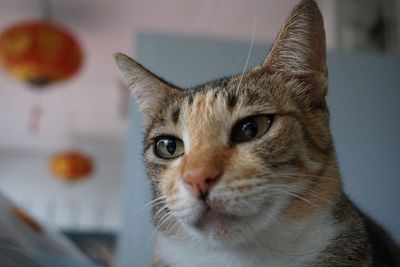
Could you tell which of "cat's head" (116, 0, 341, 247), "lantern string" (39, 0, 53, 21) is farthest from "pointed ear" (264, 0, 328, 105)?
"lantern string" (39, 0, 53, 21)

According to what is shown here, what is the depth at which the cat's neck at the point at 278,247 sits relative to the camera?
A: 383 mm

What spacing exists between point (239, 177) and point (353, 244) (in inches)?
4.9

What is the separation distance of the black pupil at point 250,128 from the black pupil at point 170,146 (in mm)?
74

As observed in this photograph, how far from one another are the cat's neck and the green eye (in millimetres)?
83

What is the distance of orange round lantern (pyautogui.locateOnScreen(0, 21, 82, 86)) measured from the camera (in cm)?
150

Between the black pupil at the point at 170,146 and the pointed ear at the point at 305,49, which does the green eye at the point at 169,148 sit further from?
the pointed ear at the point at 305,49

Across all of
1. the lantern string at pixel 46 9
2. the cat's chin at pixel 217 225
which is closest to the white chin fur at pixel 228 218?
the cat's chin at pixel 217 225

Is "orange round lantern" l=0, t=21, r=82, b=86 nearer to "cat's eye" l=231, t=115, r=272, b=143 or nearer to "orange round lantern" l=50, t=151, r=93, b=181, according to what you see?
"orange round lantern" l=50, t=151, r=93, b=181

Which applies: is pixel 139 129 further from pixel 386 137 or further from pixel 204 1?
pixel 204 1

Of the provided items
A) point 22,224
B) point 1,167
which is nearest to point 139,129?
point 22,224

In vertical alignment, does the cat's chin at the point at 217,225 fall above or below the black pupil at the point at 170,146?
below

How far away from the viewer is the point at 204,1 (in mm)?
1673

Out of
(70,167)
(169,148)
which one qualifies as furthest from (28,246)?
(70,167)

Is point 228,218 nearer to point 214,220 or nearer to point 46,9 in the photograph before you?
point 214,220
